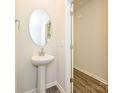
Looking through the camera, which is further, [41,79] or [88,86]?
[88,86]

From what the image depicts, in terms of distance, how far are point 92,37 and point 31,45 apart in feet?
6.20

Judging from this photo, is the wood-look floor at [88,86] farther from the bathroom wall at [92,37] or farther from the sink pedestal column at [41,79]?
the sink pedestal column at [41,79]

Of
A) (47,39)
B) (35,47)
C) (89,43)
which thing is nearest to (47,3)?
(47,39)

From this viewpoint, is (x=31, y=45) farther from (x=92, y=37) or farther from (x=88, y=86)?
(x=92, y=37)

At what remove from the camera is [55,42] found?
3127mm

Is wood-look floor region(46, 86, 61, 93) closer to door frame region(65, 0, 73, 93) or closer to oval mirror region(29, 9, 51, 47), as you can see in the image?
door frame region(65, 0, 73, 93)

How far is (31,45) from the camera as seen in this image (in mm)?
2674

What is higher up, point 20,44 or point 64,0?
point 64,0

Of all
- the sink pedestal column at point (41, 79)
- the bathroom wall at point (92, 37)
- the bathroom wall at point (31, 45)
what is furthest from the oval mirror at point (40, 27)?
the bathroom wall at point (92, 37)

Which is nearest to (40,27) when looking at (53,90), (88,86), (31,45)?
(31,45)

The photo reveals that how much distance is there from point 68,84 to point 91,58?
145 centimetres
